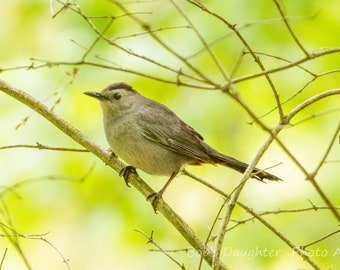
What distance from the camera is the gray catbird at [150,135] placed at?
17.6ft

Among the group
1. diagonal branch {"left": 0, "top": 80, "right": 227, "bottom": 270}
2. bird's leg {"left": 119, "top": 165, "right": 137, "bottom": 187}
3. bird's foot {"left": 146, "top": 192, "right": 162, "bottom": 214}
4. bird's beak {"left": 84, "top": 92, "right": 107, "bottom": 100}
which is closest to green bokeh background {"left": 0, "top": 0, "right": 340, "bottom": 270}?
bird's beak {"left": 84, "top": 92, "right": 107, "bottom": 100}

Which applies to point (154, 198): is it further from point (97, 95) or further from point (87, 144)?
point (97, 95)

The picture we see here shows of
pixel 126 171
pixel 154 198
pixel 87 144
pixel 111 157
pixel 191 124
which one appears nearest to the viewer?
pixel 87 144

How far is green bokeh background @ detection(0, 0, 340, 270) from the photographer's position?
5.52m

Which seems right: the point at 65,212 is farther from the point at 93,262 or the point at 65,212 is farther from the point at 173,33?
the point at 173,33

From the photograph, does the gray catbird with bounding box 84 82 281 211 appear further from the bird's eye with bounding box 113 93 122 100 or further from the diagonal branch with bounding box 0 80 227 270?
the diagonal branch with bounding box 0 80 227 270

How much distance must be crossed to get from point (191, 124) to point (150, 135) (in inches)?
21.6

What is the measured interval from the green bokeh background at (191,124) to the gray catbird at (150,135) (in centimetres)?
28

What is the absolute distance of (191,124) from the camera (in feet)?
19.4

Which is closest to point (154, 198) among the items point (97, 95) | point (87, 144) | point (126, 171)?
point (126, 171)

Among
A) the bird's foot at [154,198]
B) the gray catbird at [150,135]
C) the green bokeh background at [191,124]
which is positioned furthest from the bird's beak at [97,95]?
the bird's foot at [154,198]

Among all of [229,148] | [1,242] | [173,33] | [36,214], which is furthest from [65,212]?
[173,33]

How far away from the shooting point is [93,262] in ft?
20.8

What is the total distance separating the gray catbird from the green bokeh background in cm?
28
